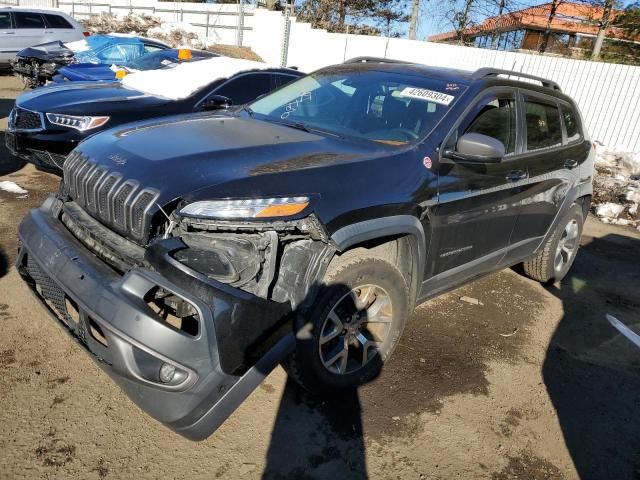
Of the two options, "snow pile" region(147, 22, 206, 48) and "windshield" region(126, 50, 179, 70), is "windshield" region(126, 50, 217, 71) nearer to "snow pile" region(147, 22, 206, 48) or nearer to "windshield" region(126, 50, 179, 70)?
"windshield" region(126, 50, 179, 70)

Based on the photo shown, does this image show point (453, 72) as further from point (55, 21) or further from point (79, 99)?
point (55, 21)

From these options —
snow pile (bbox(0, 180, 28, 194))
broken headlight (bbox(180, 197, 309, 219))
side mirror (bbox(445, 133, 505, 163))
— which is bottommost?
snow pile (bbox(0, 180, 28, 194))

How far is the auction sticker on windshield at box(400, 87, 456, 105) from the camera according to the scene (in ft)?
10.7

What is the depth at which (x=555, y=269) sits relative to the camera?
498 cm

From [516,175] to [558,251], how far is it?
1.64m

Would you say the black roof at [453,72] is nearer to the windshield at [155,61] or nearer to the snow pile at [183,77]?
the snow pile at [183,77]

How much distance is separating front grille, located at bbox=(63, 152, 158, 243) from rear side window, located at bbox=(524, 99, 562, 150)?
9.43 ft

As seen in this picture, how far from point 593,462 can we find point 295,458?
1628mm

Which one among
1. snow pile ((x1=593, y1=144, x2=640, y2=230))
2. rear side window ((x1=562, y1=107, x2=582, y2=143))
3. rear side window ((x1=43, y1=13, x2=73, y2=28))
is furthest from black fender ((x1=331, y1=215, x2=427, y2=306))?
rear side window ((x1=43, y1=13, x2=73, y2=28))

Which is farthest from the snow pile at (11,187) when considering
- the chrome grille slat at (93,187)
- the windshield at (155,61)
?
the chrome grille slat at (93,187)

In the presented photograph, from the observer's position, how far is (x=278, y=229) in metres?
2.24

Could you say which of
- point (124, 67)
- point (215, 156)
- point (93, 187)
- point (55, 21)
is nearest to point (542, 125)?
point (215, 156)

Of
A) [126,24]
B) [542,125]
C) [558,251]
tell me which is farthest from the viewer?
[126,24]

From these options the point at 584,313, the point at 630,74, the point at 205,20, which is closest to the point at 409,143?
the point at 584,313
